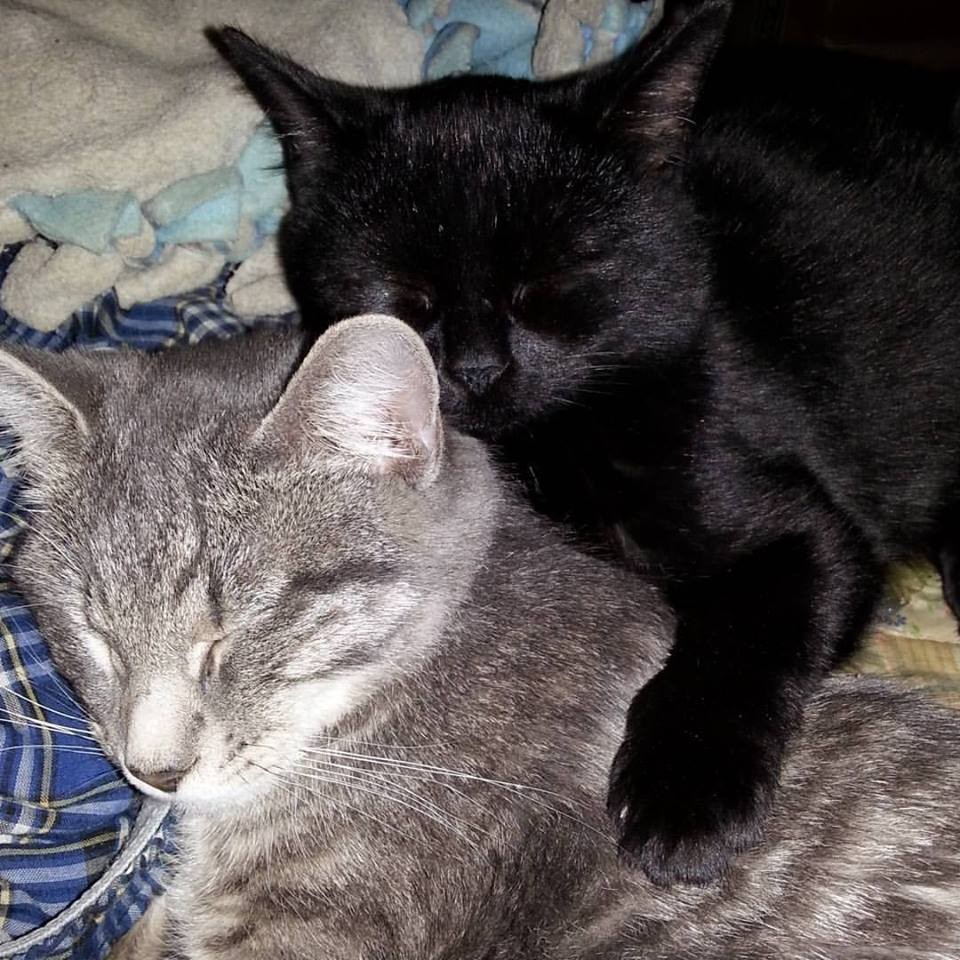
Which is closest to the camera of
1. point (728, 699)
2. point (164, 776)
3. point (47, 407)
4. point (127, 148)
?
point (164, 776)

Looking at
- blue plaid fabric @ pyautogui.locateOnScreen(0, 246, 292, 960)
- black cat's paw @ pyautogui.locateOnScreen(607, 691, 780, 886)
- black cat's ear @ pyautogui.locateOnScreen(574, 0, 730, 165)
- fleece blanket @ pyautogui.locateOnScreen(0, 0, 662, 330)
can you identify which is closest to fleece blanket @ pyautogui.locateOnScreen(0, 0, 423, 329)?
fleece blanket @ pyautogui.locateOnScreen(0, 0, 662, 330)

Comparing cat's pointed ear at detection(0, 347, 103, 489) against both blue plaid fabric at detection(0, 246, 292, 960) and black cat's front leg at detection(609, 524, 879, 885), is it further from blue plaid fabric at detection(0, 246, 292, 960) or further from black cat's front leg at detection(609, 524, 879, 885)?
black cat's front leg at detection(609, 524, 879, 885)

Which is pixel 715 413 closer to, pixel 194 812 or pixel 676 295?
pixel 676 295

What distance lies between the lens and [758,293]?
1.93 meters

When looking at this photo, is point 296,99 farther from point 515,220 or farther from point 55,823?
point 55,823

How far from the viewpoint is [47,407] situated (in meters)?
1.42

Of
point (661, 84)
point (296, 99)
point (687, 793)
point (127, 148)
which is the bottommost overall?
point (687, 793)

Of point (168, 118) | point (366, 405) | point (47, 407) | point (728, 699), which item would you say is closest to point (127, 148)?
point (168, 118)

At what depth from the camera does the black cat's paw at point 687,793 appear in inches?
55.7

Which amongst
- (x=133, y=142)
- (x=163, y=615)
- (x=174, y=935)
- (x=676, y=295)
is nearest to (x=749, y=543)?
(x=676, y=295)

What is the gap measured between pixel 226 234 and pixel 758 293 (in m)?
Answer: 1.03

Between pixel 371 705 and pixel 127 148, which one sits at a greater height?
pixel 127 148

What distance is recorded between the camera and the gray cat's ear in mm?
1288

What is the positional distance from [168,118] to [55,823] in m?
1.26
